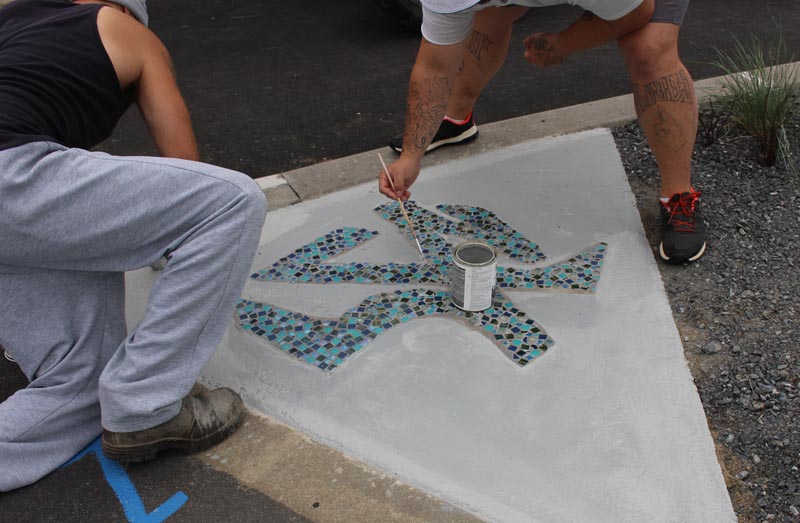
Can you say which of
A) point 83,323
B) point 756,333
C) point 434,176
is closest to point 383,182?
point 434,176

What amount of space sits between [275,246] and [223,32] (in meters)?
3.39

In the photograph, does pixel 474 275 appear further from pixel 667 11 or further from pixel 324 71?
pixel 324 71

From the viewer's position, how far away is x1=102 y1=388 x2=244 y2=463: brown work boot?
1848 millimetres

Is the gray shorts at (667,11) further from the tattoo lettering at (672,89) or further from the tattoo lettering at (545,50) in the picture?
the tattoo lettering at (545,50)

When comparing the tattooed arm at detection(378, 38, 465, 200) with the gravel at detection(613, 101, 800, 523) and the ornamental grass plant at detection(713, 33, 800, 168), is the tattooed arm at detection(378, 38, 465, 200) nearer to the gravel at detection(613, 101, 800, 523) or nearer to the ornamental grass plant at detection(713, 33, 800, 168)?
the gravel at detection(613, 101, 800, 523)

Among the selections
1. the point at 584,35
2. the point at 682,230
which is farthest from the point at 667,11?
the point at 682,230

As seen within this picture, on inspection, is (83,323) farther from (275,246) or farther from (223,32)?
(223,32)

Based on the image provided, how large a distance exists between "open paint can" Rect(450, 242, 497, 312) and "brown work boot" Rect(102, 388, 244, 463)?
2.59 ft

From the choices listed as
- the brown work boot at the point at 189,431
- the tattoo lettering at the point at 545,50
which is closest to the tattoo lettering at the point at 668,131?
the tattoo lettering at the point at 545,50

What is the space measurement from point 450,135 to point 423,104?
839mm

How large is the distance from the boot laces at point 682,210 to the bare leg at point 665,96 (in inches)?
1.4

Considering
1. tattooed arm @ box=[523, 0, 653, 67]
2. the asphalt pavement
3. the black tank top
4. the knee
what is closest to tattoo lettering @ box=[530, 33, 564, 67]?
→ tattooed arm @ box=[523, 0, 653, 67]

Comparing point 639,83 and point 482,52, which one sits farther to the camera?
point 482,52

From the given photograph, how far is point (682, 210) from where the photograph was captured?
8.63ft
